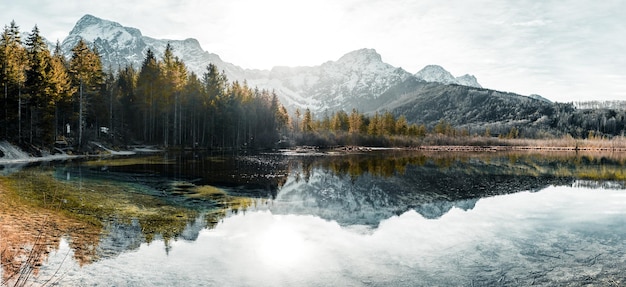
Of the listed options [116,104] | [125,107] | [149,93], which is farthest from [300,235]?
[125,107]

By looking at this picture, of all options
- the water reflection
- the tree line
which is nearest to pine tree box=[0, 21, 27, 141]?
the tree line

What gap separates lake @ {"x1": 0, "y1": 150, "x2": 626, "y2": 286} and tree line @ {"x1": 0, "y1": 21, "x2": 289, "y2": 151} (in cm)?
2243

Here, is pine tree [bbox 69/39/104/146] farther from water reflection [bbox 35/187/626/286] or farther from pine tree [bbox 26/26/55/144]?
water reflection [bbox 35/187/626/286]

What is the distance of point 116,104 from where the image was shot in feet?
215

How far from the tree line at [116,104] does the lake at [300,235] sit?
22434 millimetres

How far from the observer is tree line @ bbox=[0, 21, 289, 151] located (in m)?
43.4

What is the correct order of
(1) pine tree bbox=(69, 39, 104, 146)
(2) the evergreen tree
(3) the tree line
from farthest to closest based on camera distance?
1. (2) the evergreen tree
2. (1) pine tree bbox=(69, 39, 104, 146)
3. (3) the tree line

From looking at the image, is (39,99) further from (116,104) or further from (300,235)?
(300,235)

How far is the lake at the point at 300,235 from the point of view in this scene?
953cm

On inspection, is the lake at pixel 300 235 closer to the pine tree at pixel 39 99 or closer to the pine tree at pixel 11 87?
the pine tree at pixel 11 87

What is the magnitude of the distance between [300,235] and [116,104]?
61.4m

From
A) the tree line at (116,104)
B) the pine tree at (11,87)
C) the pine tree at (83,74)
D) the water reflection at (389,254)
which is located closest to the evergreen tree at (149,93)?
the tree line at (116,104)

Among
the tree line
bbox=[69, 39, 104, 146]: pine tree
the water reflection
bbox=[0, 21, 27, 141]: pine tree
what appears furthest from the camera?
bbox=[69, 39, 104, 146]: pine tree

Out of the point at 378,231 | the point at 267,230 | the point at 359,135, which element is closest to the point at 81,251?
the point at 267,230
